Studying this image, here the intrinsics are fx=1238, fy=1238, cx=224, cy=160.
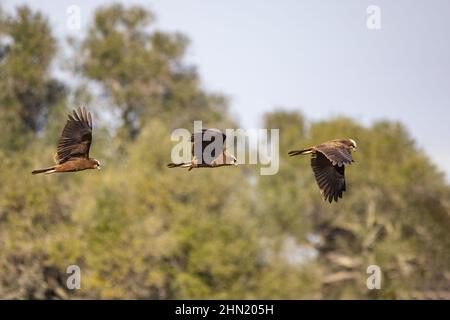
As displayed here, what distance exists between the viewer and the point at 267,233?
215 ft

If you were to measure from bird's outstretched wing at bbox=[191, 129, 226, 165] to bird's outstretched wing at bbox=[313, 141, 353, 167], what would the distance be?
203 cm

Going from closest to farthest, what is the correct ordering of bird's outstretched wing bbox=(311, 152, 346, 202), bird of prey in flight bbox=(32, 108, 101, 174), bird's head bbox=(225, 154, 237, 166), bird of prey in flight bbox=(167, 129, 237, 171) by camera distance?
bird of prey in flight bbox=(167, 129, 237, 171)
bird's head bbox=(225, 154, 237, 166)
bird of prey in flight bbox=(32, 108, 101, 174)
bird's outstretched wing bbox=(311, 152, 346, 202)

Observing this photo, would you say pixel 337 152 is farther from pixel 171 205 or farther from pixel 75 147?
pixel 171 205

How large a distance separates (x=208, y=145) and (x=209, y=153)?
0.98 ft

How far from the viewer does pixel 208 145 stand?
25.2 metres

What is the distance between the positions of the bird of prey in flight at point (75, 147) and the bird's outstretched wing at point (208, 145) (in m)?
2.15

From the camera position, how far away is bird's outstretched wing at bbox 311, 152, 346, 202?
26375mm

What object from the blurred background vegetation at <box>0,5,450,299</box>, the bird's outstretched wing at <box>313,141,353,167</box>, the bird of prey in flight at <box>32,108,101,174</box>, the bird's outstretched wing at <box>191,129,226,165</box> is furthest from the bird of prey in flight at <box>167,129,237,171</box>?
the blurred background vegetation at <box>0,5,450,299</box>

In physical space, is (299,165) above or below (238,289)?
above

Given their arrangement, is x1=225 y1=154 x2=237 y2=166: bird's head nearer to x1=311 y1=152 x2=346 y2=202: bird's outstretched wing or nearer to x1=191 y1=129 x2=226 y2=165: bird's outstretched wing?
x1=191 y1=129 x2=226 y2=165: bird's outstretched wing

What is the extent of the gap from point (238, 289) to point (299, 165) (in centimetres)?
2118

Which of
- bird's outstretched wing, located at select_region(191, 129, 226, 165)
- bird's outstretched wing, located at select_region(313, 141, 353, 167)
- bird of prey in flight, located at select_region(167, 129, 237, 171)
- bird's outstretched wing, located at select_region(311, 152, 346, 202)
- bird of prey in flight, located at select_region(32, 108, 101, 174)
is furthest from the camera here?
bird's outstretched wing, located at select_region(311, 152, 346, 202)
